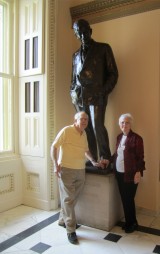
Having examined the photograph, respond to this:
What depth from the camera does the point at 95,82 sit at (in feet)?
8.67

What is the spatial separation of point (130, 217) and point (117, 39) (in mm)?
1983

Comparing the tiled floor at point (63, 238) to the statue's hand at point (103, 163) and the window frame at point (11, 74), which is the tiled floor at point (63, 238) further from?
the window frame at point (11, 74)

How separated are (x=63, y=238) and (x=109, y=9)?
2.54m

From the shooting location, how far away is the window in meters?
3.17

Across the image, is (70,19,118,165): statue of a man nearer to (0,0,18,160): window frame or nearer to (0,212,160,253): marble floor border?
(0,212,160,253): marble floor border

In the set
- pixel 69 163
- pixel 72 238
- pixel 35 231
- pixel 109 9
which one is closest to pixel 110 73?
pixel 109 9

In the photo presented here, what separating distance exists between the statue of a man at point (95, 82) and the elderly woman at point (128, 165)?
23 centimetres

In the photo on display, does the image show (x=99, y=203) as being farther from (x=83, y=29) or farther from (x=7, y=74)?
(x=7, y=74)

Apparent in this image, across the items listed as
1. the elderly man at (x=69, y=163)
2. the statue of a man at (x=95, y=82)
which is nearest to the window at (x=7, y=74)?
the statue of a man at (x=95, y=82)

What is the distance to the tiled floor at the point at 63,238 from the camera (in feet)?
7.03

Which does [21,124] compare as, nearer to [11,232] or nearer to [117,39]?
[11,232]

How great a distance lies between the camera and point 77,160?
7.70ft

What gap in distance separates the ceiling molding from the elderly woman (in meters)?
1.27

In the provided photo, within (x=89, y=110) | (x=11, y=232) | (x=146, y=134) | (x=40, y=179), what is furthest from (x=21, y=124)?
(x=146, y=134)
